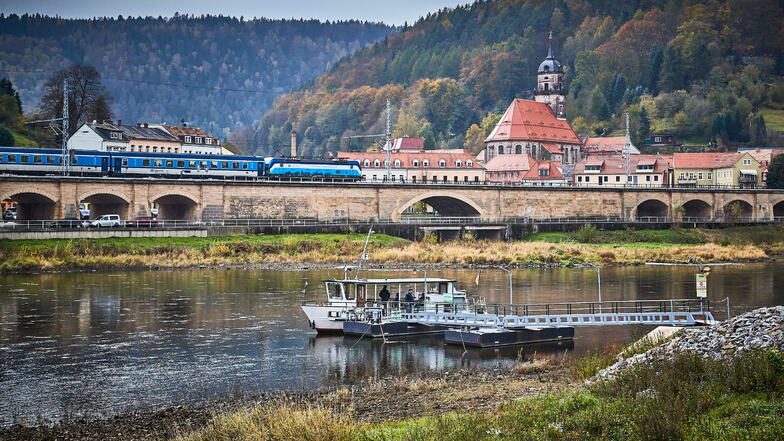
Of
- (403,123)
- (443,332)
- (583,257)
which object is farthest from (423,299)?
(403,123)

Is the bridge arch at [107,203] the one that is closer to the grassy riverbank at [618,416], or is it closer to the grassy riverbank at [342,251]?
the grassy riverbank at [342,251]

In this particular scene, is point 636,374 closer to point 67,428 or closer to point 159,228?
point 67,428

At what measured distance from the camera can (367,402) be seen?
25.7 meters

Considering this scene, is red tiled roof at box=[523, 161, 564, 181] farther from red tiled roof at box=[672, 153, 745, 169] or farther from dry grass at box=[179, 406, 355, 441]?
dry grass at box=[179, 406, 355, 441]

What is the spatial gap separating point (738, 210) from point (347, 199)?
44.0m

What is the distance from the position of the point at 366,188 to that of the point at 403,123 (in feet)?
344

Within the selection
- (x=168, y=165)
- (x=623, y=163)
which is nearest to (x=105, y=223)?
(x=168, y=165)

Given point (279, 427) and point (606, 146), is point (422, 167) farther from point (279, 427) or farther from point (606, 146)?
point (279, 427)

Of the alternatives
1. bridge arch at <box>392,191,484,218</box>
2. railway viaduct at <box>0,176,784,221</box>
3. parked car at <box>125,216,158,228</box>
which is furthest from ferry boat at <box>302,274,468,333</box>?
bridge arch at <box>392,191,484,218</box>

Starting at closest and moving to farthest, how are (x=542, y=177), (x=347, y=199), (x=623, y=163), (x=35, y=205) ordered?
(x=35, y=205), (x=347, y=199), (x=623, y=163), (x=542, y=177)

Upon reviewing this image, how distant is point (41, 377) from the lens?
2939 cm

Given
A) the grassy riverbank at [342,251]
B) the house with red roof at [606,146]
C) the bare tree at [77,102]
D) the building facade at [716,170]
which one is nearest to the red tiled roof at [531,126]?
the house with red roof at [606,146]

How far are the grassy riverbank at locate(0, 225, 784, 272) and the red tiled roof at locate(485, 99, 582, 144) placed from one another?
57863mm

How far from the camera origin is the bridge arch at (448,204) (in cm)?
8381
